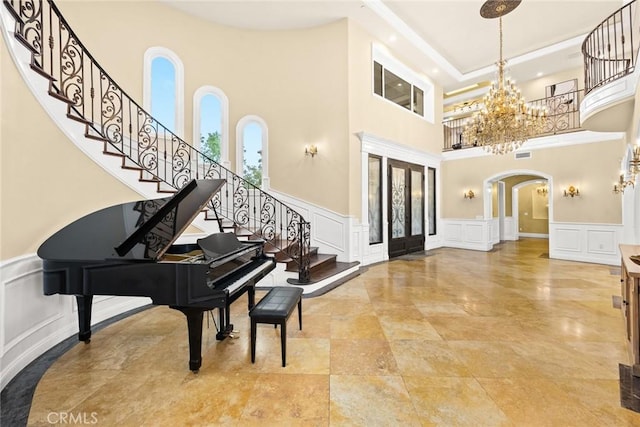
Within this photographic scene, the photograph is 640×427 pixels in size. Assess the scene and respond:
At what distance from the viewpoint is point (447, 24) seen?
21.8ft

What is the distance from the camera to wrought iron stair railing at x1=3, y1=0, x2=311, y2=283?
356 centimetres

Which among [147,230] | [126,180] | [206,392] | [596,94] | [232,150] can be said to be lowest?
[206,392]

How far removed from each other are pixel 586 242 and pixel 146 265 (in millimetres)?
9481

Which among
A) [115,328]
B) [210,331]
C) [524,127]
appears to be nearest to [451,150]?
[524,127]

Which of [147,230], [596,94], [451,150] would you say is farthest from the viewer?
[451,150]

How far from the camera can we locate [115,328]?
10.1ft

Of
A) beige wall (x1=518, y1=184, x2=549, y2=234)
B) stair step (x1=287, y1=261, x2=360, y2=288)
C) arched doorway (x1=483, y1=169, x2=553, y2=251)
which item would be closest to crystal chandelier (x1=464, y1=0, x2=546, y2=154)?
stair step (x1=287, y1=261, x2=360, y2=288)

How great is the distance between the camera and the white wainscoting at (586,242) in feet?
21.5

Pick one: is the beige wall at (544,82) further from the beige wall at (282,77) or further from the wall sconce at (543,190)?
the beige wall at (282,77)

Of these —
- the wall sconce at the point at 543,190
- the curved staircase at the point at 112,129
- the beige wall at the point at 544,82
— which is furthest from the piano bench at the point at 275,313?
the wall sconce at the point at 543,190

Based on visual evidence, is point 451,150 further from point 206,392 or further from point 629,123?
point 206,392

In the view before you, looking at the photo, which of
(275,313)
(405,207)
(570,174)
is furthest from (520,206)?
(275,313)

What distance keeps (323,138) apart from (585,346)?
5.27 meters

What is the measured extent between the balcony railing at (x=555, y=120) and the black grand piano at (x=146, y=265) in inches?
268
